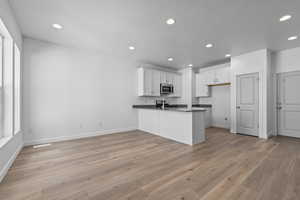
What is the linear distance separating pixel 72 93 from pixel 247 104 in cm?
549

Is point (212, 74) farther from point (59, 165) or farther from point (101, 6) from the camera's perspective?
point (59, 165)

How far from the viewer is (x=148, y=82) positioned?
4.94 meters

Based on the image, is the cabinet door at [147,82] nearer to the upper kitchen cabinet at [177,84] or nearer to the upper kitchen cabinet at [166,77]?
the upper kitchen cabinet at [166,77]

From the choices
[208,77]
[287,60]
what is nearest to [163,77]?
[208,77]

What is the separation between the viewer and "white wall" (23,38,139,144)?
3.18 metres

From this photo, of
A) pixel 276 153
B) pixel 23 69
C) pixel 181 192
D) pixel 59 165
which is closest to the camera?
pixel 181 192

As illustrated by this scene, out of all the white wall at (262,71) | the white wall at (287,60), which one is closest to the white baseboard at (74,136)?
the white wall at (262,71)

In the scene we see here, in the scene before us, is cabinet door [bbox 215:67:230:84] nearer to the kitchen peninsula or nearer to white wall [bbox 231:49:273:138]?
white wall [bbox 231:49:273:138]

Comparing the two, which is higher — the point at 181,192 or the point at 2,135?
the point at 2,135

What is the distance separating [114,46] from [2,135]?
303 centimetres

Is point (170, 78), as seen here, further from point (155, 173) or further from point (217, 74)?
point (155, 173)

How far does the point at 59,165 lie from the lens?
2.18 m

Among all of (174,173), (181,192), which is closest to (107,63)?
(174,173)

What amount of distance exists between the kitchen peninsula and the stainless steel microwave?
128 cm
